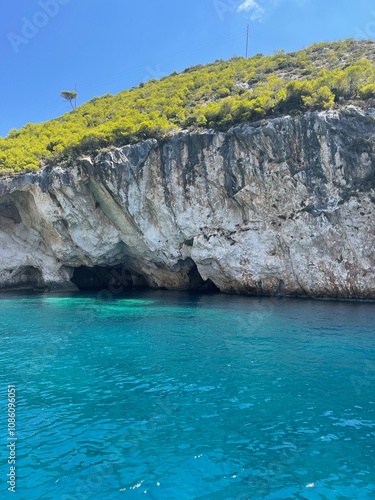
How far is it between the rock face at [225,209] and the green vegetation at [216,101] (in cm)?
159

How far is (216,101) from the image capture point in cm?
3766

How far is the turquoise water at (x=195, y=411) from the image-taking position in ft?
21.1

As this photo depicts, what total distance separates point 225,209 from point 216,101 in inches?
602

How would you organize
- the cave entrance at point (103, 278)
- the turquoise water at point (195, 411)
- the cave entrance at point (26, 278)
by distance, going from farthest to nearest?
the cave entrance at point (103, 278) < the cave entrance at point (26, 278) < the turquoise water at point (195, 411)

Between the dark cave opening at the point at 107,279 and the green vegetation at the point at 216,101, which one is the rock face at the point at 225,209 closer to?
the green vegetation at the point at 216,101

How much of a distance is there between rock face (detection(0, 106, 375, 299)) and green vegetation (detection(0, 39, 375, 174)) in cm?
159

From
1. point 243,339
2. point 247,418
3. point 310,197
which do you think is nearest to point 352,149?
point 310,197

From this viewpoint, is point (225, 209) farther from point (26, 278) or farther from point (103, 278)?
point (26, 278)

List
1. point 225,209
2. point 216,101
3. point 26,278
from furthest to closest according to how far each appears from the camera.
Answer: point 26,278
point 216,101
point 225,209

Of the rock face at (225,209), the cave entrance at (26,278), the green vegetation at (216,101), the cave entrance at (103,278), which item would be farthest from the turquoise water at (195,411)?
the cave entrance at (103,278)

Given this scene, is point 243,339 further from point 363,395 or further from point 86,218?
point 86,218

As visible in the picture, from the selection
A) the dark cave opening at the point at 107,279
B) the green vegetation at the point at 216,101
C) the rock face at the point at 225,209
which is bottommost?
the dark cave opening at the point at 107,279

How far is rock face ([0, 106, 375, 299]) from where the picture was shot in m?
24.3

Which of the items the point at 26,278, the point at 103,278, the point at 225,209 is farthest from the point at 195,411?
the point at 26,278
